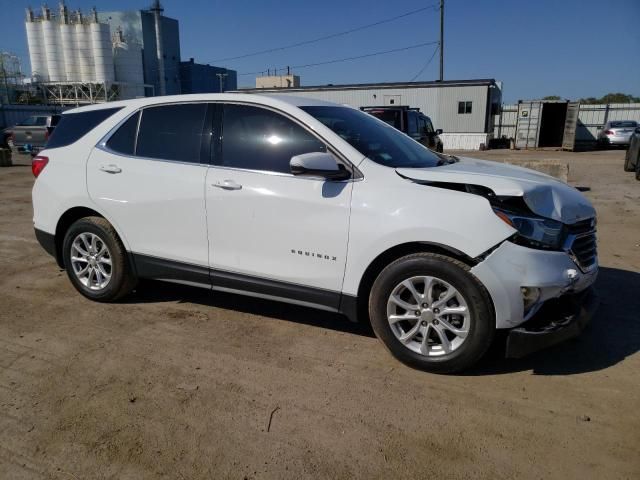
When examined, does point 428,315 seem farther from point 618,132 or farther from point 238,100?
point 618,132

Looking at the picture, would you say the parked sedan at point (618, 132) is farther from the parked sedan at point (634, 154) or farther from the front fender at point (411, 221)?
the front fender at point (411, 221)

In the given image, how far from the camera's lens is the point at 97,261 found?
14.6 feet

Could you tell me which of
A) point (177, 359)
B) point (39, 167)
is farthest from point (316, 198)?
point (39, 167)

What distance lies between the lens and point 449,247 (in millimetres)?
3053

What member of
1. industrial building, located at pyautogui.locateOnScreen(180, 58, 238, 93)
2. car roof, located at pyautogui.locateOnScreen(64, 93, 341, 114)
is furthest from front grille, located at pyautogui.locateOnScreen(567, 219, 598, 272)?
industrial building, located at pyautogui.locateOnScreen(180, 58, 238, 93)

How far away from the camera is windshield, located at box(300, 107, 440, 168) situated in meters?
3.58

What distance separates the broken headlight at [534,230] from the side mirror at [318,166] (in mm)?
1038

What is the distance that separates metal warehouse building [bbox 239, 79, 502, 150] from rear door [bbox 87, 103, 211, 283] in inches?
1046

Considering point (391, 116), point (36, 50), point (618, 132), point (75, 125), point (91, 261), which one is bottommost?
point (91, 261)

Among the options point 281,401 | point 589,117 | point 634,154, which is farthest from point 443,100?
point 281,401

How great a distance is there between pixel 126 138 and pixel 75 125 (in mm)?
697

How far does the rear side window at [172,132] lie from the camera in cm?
397

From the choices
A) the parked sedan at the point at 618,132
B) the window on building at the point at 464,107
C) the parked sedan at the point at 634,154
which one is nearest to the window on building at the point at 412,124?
the parked sedan at the point at 634,154

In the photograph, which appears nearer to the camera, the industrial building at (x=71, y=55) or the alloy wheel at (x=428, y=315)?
the alloy wheel at (x=428, y=315)
